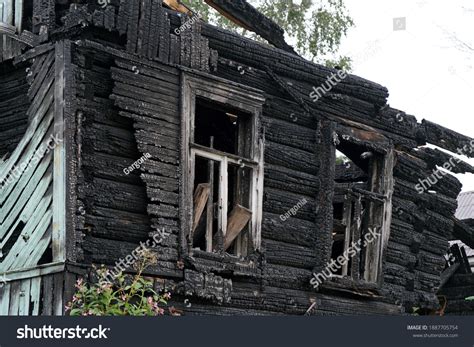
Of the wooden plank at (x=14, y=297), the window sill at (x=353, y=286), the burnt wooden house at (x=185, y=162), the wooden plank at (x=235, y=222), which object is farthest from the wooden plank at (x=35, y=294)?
the window sill at (x=353, y=286)

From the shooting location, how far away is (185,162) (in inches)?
452

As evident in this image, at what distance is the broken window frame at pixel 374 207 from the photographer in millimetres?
13734

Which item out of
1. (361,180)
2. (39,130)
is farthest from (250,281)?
(361,180)

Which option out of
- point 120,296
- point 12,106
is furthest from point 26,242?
point 12,106

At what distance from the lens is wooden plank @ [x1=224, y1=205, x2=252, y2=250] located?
12.0 m

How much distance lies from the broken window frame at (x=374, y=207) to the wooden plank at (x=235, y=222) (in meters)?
1.99

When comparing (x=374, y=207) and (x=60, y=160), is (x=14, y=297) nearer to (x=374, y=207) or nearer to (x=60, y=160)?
(x=60, y=160)

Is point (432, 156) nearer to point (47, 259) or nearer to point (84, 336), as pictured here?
point (47, 259)

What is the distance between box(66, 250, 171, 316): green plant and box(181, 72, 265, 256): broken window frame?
63 cm

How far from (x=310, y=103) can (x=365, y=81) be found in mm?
1141

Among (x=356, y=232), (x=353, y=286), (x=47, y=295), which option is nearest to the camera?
(x=47, y=295)

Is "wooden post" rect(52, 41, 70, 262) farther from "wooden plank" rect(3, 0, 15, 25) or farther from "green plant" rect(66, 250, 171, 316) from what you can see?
"wooden plank" rect(3, 0, 15, 25)

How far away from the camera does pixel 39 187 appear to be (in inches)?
426

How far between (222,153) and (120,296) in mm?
2166
